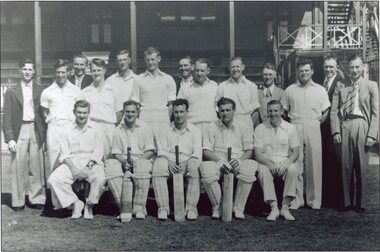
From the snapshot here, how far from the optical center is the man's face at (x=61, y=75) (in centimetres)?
577

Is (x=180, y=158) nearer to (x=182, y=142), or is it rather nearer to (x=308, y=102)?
(x=182, y=142)

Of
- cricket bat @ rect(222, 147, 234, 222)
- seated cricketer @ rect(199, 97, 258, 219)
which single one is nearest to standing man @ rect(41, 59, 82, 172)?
seated cricketer @ rect(199, 97, 258, 219)

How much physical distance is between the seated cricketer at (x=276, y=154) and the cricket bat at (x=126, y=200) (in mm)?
1411

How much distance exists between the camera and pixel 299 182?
18.2ft

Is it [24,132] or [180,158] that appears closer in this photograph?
[180,158]

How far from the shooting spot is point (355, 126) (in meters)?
5.39

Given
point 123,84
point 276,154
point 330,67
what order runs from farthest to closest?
point 123,84, point 330,67, point 276,154

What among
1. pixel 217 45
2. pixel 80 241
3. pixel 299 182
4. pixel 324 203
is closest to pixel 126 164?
pixel 80 241

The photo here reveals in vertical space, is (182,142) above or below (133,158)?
above

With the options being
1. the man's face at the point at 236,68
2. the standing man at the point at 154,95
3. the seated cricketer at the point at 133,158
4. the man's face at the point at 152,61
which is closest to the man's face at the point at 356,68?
the man's face at the point at 236,68

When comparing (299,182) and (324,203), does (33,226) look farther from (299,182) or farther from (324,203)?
(324,203)

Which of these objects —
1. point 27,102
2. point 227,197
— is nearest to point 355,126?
point 227,197

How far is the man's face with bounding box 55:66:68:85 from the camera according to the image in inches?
227

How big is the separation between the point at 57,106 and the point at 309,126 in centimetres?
299
